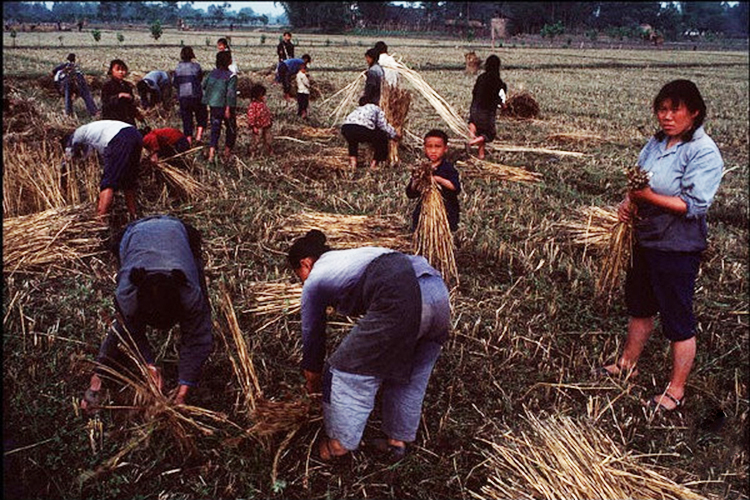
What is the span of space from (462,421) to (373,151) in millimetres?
4832

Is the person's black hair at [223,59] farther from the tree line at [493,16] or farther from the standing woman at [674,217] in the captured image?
the tree line at [493,16]

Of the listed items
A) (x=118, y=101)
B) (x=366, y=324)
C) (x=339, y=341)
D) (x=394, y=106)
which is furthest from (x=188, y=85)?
(x=366, y=324)

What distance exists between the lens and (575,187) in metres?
6.68

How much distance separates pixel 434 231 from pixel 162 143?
10.1 ft

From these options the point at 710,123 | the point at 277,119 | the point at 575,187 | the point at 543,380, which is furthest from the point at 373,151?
the point at 710,123

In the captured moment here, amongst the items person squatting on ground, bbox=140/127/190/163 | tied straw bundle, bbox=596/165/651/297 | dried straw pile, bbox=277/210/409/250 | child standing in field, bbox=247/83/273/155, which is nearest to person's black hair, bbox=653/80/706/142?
tied straw bundle, bbox=596/165/651/297

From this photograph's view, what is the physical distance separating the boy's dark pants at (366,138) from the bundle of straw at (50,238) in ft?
10.4

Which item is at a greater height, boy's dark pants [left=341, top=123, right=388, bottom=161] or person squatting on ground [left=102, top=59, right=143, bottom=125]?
person squatting on ground [left=102, top=59, right=143, bottom=125]

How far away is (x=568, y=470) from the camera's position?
7.75ft

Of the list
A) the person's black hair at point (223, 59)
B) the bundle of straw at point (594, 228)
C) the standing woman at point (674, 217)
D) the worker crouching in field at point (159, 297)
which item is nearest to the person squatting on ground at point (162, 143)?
the person's black hair at point (223, 59)

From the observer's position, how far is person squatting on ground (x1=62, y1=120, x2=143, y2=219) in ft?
14.8

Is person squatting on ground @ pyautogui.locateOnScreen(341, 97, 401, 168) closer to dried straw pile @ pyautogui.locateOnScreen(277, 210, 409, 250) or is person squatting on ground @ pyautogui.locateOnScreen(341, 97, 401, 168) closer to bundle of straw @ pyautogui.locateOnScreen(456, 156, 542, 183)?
bundle of straw @ pyautogui.locateOnScreen(456, 156, 542, 183)

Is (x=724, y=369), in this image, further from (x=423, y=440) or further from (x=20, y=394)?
(x=20, y=394)

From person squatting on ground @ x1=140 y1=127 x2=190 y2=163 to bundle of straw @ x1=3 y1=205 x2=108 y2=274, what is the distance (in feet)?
3.55
